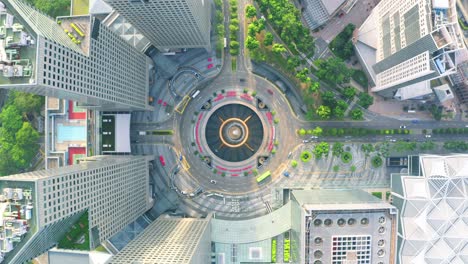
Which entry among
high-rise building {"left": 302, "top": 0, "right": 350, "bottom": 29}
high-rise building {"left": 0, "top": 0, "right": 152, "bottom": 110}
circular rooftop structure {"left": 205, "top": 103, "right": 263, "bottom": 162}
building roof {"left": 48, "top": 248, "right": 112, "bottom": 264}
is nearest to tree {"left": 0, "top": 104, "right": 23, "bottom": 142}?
high-rise building {"left": 0, "top": 0, "right": 152, "bottom": 110}

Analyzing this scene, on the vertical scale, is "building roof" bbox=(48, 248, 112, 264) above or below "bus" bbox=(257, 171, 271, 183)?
below

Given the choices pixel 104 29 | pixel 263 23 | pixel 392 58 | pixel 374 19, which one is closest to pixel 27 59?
pixel 104 29

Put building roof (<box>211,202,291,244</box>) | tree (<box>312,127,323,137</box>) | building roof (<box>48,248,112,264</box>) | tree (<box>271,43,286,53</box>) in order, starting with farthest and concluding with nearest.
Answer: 1. tree (<box>312,127,323,137</box>)
2. building roof (<box>211,202,291,244</box>)
3. tree (<box>271,43,286,53</box>)
4. building roof (<box>48,248,112,264</box>)

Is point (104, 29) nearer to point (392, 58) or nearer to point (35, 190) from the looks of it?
point (35, 190)

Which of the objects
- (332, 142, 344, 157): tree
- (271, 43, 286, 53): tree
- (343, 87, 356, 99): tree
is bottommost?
(332, 142, 344, 157): tree

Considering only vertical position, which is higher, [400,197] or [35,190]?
[35,190]

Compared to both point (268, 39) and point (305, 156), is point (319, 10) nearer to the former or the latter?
point (268, 39)

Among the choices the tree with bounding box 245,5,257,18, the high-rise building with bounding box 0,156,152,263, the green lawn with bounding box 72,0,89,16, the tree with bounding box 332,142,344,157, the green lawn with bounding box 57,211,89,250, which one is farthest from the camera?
the green lawn with bounding box 72,0,89,16

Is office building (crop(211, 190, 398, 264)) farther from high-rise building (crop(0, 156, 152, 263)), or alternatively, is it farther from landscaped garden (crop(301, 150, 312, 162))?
high-rise building (crop(0, 156, 152, 263))
